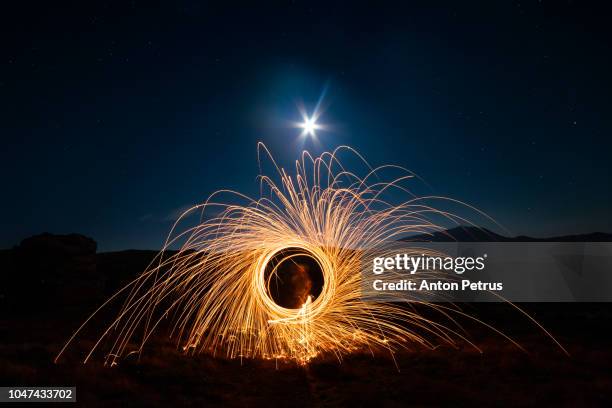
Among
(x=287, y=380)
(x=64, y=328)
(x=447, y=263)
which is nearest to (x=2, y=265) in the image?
(x=64, y=328)

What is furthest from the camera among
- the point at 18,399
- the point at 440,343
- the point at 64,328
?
the point at 64,328

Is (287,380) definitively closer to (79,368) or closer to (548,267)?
(79,368)

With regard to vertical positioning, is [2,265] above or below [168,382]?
above

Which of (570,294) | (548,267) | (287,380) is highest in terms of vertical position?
(548,267)

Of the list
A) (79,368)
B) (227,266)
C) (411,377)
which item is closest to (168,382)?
(79,368)

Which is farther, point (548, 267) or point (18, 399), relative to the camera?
point (548, 267)

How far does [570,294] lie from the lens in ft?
77.2

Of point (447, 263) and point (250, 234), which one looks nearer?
point (250, 234)

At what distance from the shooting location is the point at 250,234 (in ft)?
35.6

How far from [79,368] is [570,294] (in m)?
24.0

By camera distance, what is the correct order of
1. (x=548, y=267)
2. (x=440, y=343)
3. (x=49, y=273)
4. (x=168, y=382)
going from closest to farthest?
(x=168, y=382) → (x=440, y=343) → (x=49, y=273) → (x=548, y=267)

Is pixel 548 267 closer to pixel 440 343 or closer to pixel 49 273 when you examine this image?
pixel 440 343

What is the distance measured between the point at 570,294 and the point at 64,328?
24.2 meters

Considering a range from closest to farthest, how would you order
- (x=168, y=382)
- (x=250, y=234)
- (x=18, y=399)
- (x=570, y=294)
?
(x=18, y=399) → (x=168, y=382) → (x=250, y=234) → (x=570, y=294)
